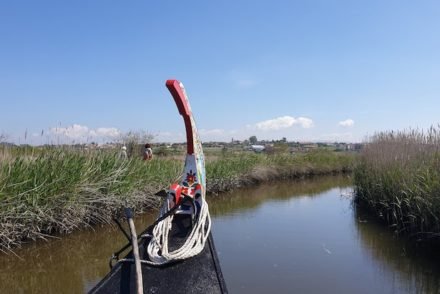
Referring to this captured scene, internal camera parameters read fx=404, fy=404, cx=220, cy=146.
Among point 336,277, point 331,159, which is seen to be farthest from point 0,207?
point 331,159

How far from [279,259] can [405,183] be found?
2544mm

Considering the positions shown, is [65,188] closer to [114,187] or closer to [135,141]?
[114,187]

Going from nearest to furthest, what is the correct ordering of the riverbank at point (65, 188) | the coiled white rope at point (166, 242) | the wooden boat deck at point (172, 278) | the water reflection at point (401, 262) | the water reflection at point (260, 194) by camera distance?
1. the wooden boat deck at point (172, 278)
2. the coiled white rope at point (166, 242)
3. the water reflection at point (401, 262)
4. the riverbank at point (65, 188)
5. the water reflection at point (260, 194)

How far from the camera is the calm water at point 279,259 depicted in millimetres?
4617

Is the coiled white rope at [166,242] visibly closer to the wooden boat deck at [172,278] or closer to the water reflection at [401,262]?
the wooden boat deck at [172,278]

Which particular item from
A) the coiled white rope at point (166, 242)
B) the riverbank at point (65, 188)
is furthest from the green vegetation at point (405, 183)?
the riverbank at point (65, 188)

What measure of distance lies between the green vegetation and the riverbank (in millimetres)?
4810

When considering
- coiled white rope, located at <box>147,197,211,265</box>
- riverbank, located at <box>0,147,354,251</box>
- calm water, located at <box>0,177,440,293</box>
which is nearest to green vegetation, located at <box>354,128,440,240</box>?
calm water, located at <box>0,177,440,293</box>

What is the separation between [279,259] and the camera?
5.69 meters

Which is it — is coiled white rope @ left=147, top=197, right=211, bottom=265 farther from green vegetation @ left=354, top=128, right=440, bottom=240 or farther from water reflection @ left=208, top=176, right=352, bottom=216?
water reflection @ left=208, top=176, right=352, bottom=216

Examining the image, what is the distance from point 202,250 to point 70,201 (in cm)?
403

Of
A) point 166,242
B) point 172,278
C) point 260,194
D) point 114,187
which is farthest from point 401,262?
point 260,194

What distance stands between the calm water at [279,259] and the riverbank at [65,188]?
11.2 inches

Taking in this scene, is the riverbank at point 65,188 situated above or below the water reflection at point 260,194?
above
